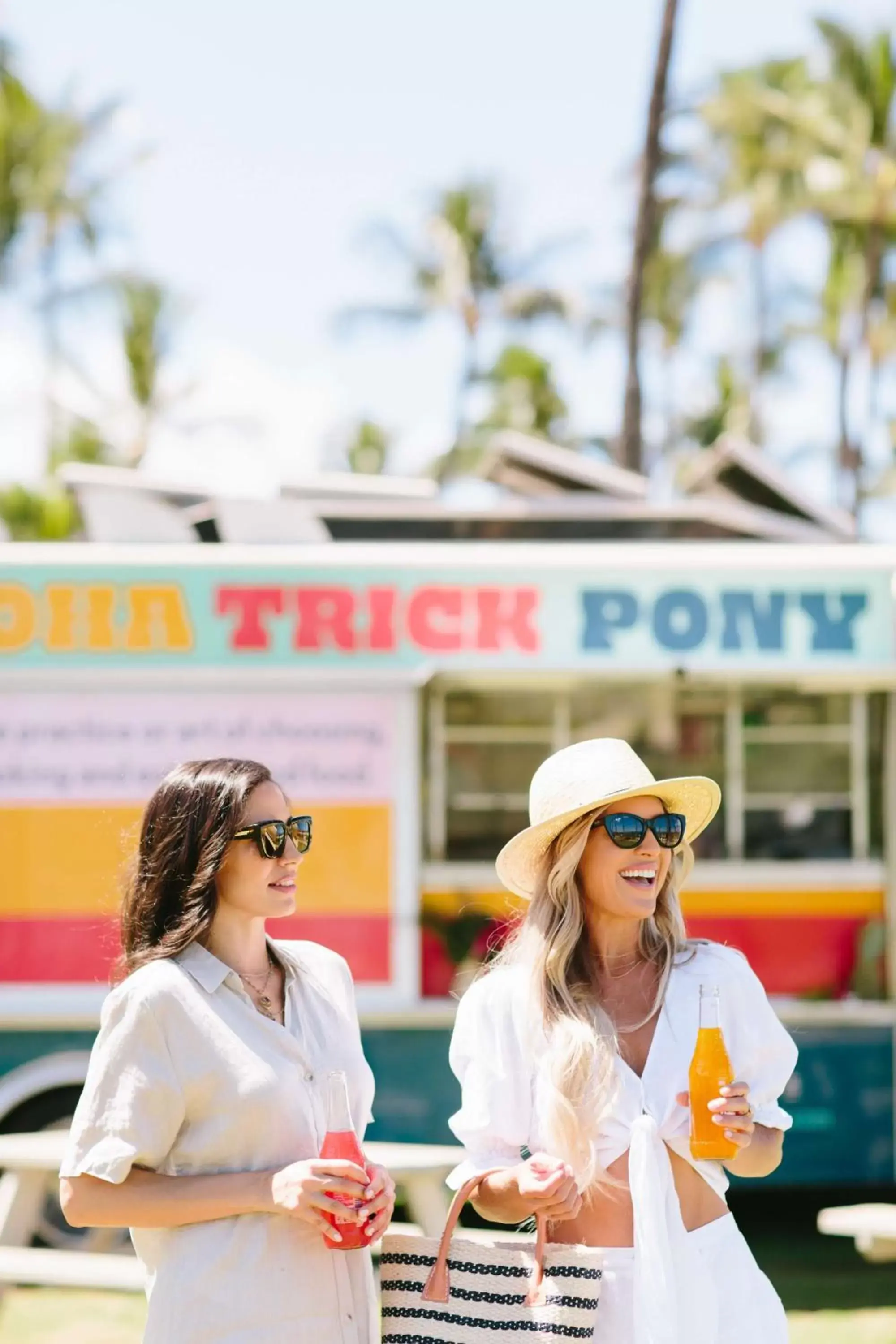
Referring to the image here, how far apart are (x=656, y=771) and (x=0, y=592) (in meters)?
2.74

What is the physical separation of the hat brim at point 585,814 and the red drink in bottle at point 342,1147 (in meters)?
0.53

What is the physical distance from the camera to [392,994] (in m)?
6.22

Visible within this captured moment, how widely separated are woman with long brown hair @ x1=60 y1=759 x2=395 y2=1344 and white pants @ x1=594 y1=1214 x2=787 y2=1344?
352mm

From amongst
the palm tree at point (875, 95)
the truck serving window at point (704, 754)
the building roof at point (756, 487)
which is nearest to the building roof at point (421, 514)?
the building roof at point (756, 487)

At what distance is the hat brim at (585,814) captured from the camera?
8.66 ft

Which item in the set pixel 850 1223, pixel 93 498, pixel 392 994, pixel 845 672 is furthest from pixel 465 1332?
pixel 93 498

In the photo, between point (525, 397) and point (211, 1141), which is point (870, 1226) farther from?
point (525, 397)

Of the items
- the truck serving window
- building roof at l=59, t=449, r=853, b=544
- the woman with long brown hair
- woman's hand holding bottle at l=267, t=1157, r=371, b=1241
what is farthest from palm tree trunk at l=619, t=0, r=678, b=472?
woman's hand holding bottle at l=267, t=1157, r=371, b=1241

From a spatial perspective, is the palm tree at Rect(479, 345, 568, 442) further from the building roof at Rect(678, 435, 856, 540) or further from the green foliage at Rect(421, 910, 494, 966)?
the green foliage at Rect(421, 910, 494, 966)

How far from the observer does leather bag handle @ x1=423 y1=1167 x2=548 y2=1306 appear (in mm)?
2312

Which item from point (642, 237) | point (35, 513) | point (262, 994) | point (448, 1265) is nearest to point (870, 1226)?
point (448, 1265)

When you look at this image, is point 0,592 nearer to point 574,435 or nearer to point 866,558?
point 866,558

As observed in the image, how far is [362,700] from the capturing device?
6.24 meters

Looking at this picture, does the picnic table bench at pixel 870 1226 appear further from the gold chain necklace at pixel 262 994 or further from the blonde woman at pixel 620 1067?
the gold chain necklace at pixel 262 994
